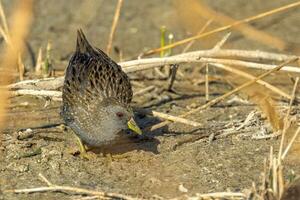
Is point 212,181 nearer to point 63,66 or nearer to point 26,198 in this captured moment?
point 26,198

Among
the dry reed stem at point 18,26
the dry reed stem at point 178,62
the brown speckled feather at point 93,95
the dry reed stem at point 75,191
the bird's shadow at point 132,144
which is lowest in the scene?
the bird's shadow at point 132,144

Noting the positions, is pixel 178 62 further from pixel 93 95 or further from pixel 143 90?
pixel 143 90

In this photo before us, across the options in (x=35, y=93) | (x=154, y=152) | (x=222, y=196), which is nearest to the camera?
(x=222, y=196)

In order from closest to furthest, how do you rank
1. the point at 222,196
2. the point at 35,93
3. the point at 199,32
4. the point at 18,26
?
the point at 18,26, the point at 222,196, the point at 35,93, the point at 199,32

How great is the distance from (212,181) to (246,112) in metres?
1.56

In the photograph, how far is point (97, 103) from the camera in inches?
207

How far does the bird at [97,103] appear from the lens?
516cm

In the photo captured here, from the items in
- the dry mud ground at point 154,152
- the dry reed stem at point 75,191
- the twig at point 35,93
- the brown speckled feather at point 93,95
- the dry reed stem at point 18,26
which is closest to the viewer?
the dry reed stem at point 18,26

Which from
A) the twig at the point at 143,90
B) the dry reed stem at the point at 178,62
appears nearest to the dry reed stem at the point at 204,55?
the dry reed stem at the point at 178,62

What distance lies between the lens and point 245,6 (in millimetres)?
9258

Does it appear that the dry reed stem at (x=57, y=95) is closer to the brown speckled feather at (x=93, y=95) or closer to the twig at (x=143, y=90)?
the brown speckled feather at (x=93, y=95)

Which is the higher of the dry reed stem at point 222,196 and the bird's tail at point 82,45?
the bird's tail at point 82,45

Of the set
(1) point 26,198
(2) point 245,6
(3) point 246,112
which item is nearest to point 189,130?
(3) point 246,112

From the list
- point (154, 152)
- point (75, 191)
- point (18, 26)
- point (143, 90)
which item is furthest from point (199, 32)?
point (18, 26)
